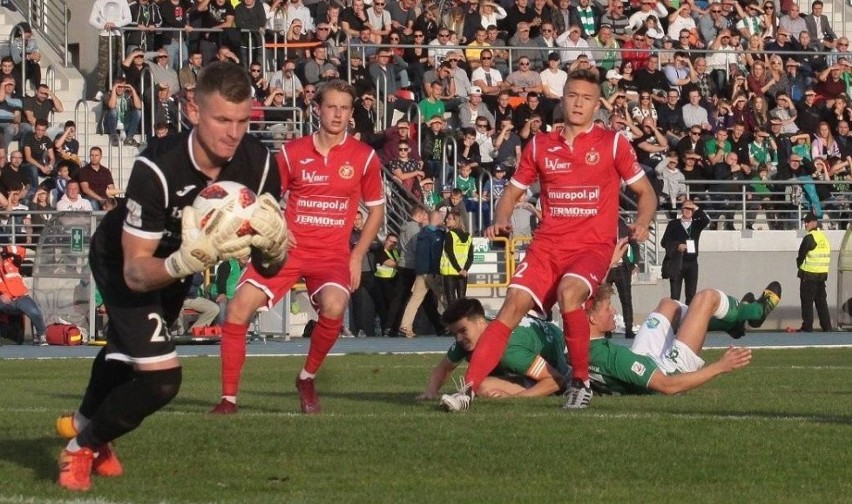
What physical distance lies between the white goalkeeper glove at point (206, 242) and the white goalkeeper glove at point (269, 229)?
0.25ft

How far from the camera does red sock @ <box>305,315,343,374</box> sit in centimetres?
1091

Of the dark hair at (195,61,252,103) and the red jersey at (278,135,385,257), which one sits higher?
the dark hair at (195,61,252,103)

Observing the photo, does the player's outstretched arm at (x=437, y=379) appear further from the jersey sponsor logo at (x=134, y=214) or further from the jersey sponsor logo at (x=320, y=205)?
the jersey sponsor logo at (x=134, y=214)

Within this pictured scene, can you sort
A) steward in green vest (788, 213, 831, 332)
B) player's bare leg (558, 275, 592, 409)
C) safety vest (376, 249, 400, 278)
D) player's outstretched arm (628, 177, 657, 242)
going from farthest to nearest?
steward in green vest (788, 213, 831, 332) < safety vest (376, 249, 400, 278) < player's outstretched arm (628, 177, 657, 242) < player's bare leg (558, 275, 592, 409)

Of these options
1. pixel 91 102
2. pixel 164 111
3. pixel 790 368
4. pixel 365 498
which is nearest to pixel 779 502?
pixel 365 498

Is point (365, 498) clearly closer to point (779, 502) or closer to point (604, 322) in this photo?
point (779, 502)

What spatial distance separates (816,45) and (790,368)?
2053 cm

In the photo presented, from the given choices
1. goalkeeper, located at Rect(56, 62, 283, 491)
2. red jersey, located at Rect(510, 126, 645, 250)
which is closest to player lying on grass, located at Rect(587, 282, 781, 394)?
red jersey, located at Rect(510, 126, 645, 250)

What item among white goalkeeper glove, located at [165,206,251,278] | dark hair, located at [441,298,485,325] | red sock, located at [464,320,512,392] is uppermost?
white goalkeeper glove, located at [165,206,251,278]

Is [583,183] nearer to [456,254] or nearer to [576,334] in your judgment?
[576,334]

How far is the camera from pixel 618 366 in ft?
38.8

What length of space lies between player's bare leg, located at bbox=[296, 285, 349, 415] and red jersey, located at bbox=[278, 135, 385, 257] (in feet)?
1.20

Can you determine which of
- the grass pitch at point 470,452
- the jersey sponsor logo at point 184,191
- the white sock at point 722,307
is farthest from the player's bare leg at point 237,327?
the jersey sponsor logo at point 184,191

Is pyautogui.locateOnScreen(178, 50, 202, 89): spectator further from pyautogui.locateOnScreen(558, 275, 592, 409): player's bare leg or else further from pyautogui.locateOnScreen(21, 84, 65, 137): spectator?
pyautogui.locateOnScreen(558, 275, 592, 409): player's bare leg
